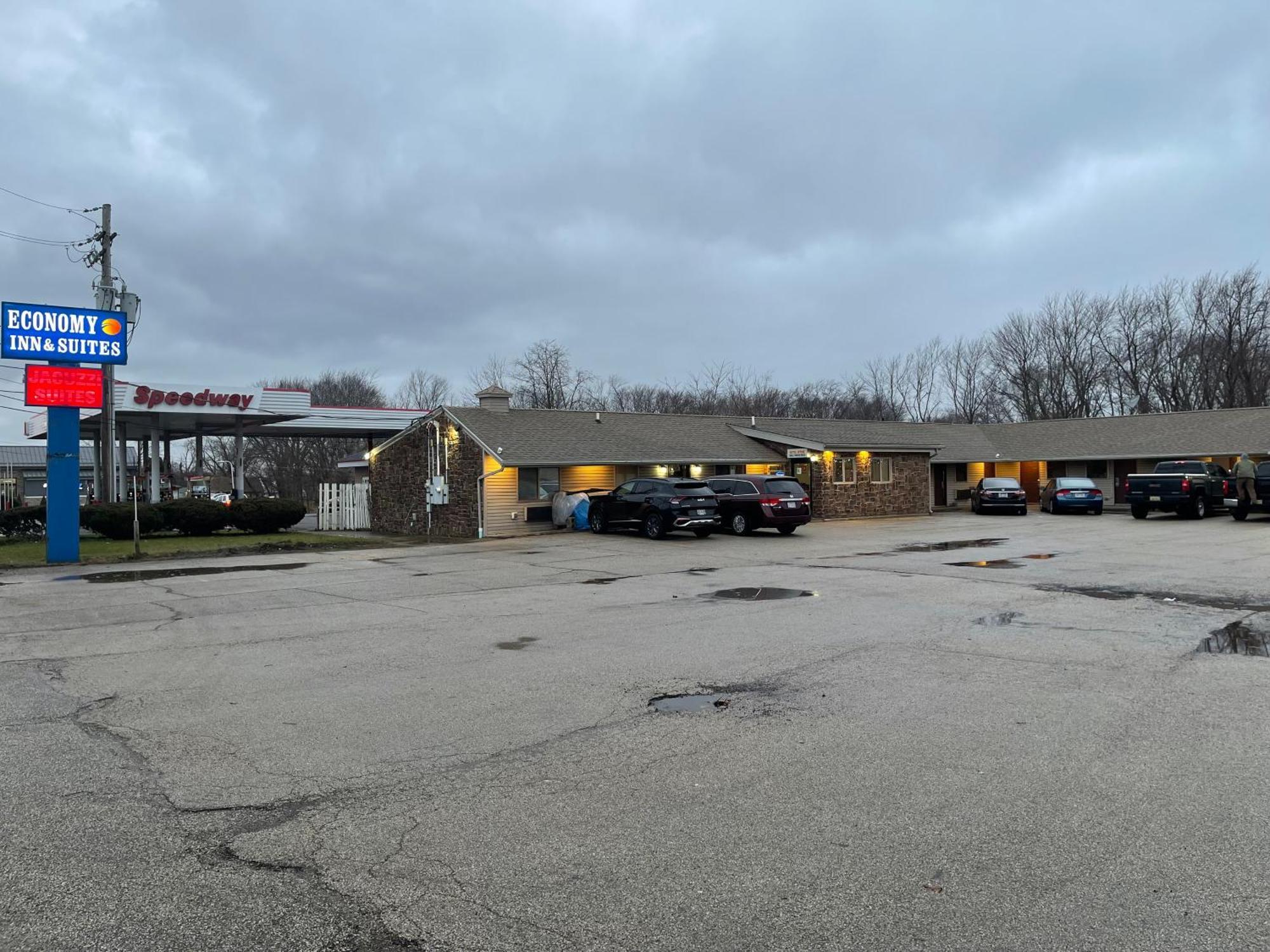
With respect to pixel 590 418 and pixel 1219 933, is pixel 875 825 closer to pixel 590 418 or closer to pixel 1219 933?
pixel 1219 933

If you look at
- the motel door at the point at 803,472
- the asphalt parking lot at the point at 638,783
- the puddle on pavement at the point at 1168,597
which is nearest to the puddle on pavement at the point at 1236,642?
the asphalt parking lot at the point at 638,783

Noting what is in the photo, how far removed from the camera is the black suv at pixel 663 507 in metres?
23.6

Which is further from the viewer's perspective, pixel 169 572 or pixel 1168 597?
pixel 169 572

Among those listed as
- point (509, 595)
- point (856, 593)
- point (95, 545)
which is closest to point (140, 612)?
point (509, 595)

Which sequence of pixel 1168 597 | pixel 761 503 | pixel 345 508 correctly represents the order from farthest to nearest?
pixel 345 508 → pixel 761 503 → pixel 1168 597

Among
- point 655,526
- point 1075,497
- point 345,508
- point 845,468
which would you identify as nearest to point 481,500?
point 655,526

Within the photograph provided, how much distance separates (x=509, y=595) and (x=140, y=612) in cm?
479

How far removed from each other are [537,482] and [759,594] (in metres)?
16.1

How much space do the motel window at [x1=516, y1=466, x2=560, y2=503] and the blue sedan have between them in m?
20.6

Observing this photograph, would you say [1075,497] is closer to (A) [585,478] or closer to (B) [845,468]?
(B) [845,468]

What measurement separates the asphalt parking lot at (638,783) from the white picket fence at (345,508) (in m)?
23.1

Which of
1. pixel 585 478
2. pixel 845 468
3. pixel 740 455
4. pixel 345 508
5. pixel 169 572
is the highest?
pixel 740 455

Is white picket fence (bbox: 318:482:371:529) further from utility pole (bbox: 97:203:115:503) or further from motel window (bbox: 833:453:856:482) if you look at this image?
motel window (bbox: 833:453:856:482)

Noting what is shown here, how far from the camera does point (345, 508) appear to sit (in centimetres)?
3350
